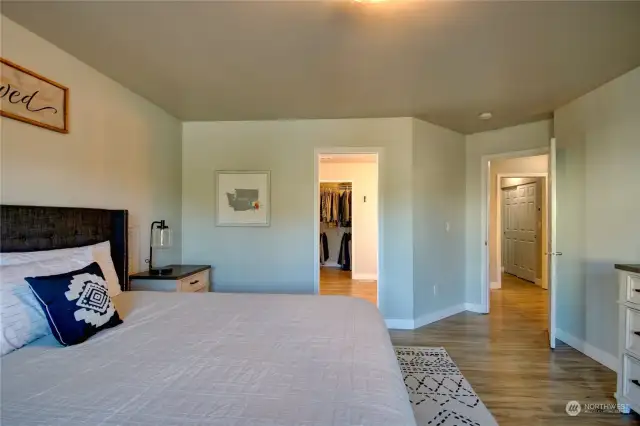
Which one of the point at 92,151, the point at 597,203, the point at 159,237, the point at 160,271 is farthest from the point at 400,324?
the point at 92,151

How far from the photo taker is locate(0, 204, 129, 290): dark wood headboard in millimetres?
1812

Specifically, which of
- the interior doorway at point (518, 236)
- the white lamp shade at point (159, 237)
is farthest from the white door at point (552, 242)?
the white lamp shade at point (159, 237)

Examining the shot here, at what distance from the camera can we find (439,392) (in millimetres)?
2324

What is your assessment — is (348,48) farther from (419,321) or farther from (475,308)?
(475,308)

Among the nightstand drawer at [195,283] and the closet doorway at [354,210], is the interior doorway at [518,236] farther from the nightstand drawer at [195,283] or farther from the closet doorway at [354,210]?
the nightstand drawer at [195,283]

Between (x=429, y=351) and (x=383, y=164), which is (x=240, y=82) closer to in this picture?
(x=383, y=164)

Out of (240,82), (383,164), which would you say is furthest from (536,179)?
(240,82)

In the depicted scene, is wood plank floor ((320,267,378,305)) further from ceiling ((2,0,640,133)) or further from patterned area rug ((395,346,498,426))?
ceiling ((2,0,640,133))

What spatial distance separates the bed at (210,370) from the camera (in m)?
0.93

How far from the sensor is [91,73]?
248 cm

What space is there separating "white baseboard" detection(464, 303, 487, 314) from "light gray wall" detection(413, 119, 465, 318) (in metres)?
0.12

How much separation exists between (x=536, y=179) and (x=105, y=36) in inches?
273

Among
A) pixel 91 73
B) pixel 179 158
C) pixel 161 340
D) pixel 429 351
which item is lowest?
pixel 429 351

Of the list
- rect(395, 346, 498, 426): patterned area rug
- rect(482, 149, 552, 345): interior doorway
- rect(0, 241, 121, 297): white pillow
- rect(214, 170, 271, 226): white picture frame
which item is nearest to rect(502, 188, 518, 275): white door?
rect(482, 149, 552, 345): interior doorway
